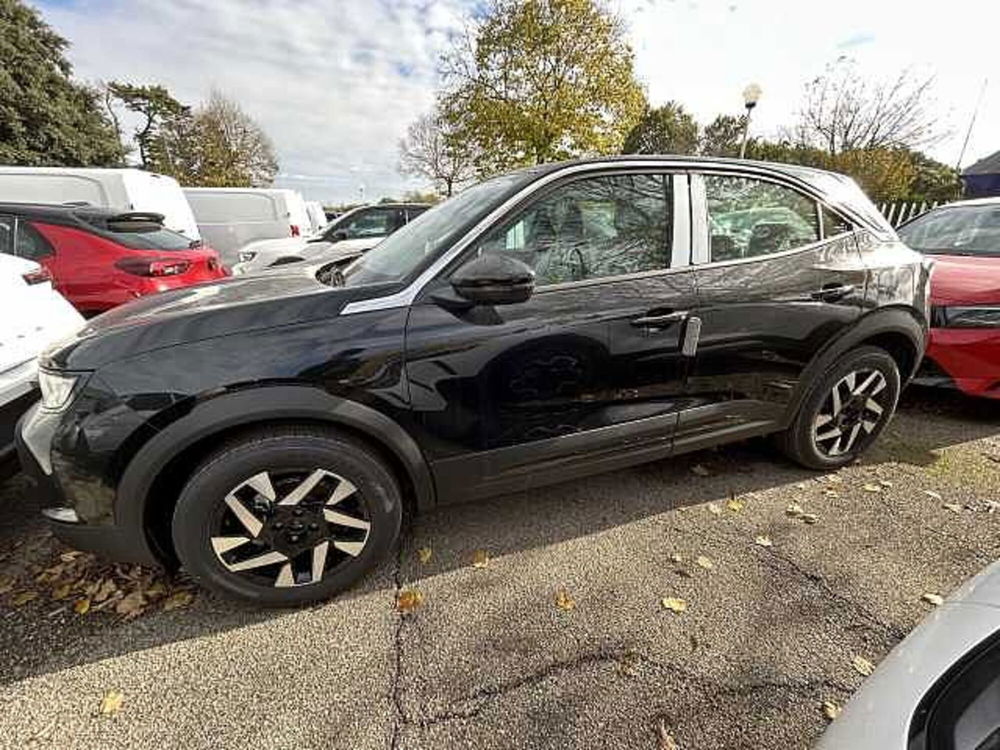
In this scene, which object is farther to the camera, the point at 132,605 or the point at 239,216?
the point at 239,216

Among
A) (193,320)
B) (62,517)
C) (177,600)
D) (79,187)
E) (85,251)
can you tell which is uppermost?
(79,187)

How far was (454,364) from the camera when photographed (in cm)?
197

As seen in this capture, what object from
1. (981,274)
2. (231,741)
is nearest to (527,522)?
(231,741)

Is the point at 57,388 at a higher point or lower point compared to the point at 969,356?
higher

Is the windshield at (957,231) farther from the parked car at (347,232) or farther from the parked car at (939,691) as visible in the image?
the parked car at (347,232)

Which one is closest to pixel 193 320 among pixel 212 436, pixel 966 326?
pixel 212 436

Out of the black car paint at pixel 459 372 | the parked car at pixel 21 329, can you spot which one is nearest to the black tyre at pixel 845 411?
the black car paint at pixel 459 372

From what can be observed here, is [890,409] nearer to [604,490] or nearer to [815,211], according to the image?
[815,211]

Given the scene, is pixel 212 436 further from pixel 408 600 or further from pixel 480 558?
pixel 480 558

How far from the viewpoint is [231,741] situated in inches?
62.2

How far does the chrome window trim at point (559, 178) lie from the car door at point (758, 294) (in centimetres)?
2

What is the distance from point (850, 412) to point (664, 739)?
225cm

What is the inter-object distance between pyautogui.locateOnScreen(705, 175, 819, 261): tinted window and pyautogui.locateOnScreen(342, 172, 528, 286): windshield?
98 centimetres

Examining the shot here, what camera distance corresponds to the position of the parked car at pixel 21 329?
2285mm
